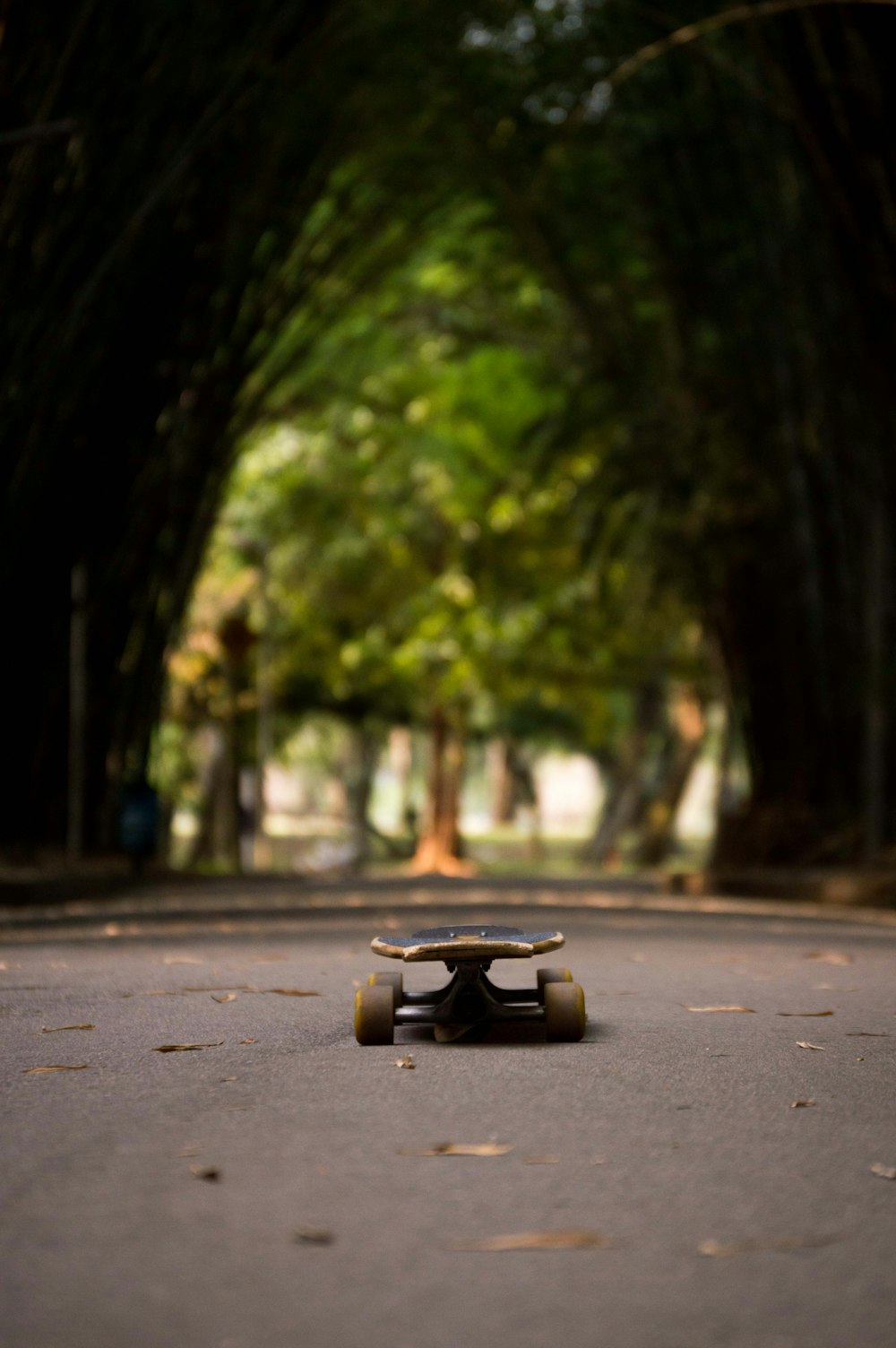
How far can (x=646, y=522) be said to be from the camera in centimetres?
1717

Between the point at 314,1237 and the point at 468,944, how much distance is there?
219 centimetres

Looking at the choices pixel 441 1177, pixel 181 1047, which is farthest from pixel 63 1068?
pixel 441 1177

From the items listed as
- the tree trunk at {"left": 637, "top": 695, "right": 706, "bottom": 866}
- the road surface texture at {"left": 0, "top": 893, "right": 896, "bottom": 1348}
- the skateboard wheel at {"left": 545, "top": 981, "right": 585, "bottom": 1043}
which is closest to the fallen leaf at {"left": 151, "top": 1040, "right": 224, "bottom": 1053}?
the road surface texture at {"left": 0, "top": 893, "right": 896, "bottom": 1348}

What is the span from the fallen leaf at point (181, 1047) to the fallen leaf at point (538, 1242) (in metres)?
2.21

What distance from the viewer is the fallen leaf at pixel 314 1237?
2.97 metres

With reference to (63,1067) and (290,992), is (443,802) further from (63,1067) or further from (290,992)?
(63,1067)

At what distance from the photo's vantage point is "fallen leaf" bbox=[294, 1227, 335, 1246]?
117 inches

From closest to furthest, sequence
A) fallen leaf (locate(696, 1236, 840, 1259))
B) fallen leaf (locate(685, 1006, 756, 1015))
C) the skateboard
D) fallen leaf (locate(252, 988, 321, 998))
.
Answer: fallen leaf (locate(696, 1236, 840, 1259)) → the skateboard → fallen leaf (locate(685, 1006, 756, 1015)) → fallen leaf (locate(252, 988, 321, 998))

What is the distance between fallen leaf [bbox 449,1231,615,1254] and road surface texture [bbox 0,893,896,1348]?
0.01 m

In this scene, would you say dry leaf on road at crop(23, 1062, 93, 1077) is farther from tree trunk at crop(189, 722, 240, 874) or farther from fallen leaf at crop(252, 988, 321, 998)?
tree trunk at crop(189, 722, 240, 874)

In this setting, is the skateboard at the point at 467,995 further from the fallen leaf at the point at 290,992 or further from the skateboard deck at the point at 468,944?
the fallen leaf at the point at 290,992

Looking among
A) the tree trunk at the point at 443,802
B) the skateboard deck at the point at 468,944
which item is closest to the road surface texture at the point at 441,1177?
the skateboard deck at the point at 468,944

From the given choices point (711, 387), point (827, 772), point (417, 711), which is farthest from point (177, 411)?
point (417, 711)

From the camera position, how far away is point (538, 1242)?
2982 mm
